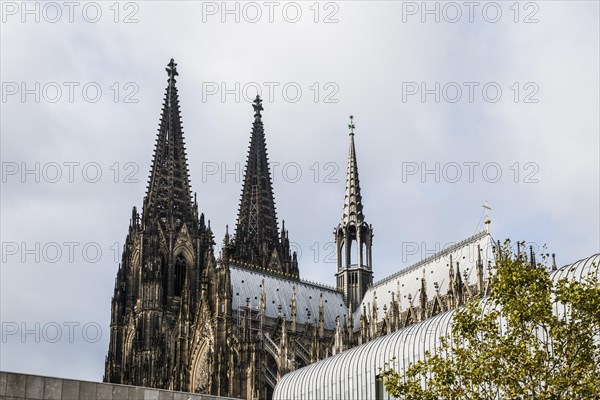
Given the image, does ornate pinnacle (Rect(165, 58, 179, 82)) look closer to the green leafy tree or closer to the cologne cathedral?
the cologne cathedral

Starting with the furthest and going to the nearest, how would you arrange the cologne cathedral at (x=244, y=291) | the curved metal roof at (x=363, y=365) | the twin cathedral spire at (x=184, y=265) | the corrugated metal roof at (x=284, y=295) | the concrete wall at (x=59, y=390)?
the corrugated metal roof at (x=284, y=295) → the twin cathedral spire at (x=184, y=265) → the cologne cathedral at (x=244, y=291) → the curved metal roof at (x=363, y=365) → the concrete wall at (x=59, y=390)

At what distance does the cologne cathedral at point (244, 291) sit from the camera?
5709 centimetres

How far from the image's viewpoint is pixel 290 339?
6144cm

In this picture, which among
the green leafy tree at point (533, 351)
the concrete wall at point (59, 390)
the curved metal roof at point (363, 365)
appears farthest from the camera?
the curved metal roof at point (363, 365)

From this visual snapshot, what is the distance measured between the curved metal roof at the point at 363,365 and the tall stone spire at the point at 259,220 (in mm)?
36982

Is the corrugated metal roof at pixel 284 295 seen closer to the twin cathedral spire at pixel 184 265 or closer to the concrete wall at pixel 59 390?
the twin cathedral spire at pixel 184 265

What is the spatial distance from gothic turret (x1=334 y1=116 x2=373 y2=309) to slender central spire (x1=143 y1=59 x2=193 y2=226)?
46.2 ft

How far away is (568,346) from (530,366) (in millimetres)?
991

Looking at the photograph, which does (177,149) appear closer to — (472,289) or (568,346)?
(472,289)

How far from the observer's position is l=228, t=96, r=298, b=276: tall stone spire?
80812 mm

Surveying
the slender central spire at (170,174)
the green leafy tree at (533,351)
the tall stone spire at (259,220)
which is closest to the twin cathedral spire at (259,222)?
the tall stone spire at (259,220)

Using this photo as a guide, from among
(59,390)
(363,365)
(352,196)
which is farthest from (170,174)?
(59,390)

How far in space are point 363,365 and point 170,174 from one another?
45659 mm

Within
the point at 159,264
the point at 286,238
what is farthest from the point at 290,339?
the point at 286,238
